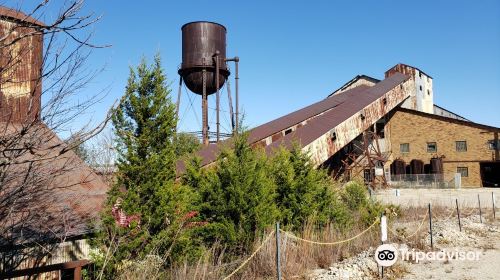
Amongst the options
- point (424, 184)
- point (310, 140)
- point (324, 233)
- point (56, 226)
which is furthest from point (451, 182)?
point (56, 226)

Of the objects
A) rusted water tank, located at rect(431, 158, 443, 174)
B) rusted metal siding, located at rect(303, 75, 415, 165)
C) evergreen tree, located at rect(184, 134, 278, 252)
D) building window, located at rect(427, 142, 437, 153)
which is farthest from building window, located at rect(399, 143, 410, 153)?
evergreen tree, located at rect(184, 134, 278, 252)

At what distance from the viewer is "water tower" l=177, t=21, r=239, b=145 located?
22828 mm

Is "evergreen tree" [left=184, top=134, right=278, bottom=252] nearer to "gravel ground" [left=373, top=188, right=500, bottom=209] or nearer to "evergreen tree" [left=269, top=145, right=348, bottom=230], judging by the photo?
"evergreen tree" [left=269, top=145, right=348, bottom=230]

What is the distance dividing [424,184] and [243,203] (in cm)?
2520

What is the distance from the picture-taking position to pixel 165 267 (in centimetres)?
742

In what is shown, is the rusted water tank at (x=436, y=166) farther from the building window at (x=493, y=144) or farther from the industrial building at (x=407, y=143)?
the building window at (x=493, y=144)

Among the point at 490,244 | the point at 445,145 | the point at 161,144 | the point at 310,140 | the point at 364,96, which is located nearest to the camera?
the point at 161,144

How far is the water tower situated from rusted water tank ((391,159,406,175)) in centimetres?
1686

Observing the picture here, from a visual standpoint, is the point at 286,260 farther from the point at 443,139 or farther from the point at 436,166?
the point at 443,139

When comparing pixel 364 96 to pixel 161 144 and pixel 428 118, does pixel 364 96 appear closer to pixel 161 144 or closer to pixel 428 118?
pixel 428 118

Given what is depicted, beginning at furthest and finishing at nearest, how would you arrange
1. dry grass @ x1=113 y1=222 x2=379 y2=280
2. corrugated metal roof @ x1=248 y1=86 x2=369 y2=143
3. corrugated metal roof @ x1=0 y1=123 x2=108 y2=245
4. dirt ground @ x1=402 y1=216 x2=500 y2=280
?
corrugated metal roof @ x1=248 y1=86 x2=369 y2=143 < dirt ground @ x1=402 y1=216 x2=500 y2=280 < dry grass @ x1=113 y1=222 x2=379 y2=280 < corrugated metal roof @ x1=0 y1=123 x2=108 y2=245

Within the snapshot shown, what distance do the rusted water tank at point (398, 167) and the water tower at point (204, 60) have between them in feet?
55.3

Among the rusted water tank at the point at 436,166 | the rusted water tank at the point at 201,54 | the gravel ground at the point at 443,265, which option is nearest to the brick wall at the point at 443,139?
the rusted water tank at the point at 436,166

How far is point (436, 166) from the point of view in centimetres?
3031
